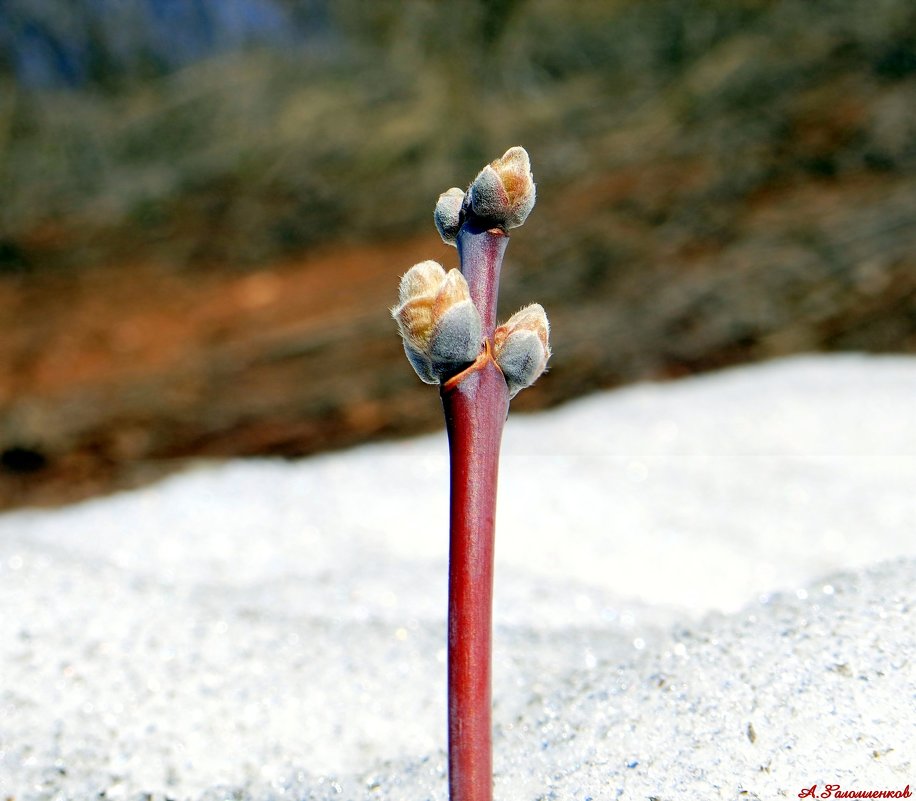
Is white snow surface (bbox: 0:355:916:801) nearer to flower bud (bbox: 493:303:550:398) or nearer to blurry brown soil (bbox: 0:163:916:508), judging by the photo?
blurry brown soil (bbox: 0:163:916:508)

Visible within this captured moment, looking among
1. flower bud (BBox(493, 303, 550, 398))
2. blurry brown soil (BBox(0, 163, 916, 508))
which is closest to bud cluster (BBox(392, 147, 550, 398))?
flower bud (BBox(493, 303, 550, 398))

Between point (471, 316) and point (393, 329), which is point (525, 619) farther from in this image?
point (393, 329)

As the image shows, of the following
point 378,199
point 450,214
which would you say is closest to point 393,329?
point 378,199

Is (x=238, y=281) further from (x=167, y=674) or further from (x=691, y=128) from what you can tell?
(x=167, y=674)

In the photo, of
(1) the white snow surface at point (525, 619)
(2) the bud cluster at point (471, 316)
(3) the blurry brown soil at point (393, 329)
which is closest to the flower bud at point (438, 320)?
(2) the bud cluster at point (471, 316)

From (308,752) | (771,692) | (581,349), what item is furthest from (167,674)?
(581,349)

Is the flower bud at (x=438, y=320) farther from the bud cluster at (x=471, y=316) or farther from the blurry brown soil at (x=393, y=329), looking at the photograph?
the blurry brown soil at (x=393, y=329)
